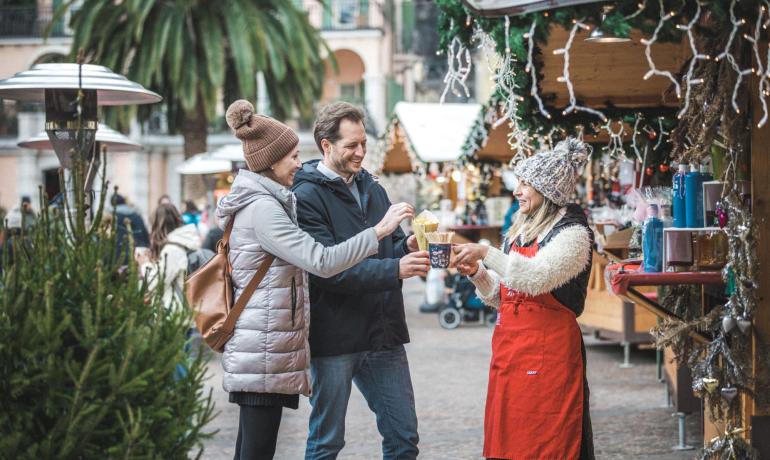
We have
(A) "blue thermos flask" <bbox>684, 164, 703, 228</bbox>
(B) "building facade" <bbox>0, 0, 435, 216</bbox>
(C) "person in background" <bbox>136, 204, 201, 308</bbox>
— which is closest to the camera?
(A) "blue thermos flask" <bbox>684, 164, 703, 228</bbox>

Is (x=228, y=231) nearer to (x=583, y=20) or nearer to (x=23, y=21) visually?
(x=583, y=20)

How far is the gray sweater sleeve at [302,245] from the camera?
4.39 m

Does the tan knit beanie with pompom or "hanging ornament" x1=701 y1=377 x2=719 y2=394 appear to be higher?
the tan knit beanie with pompom

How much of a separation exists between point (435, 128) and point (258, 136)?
489 inches

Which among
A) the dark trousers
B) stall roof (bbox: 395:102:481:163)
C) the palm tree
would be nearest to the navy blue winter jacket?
the dark trousers

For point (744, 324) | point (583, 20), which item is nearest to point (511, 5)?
point (583, 20)

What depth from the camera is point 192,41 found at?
19.8 m

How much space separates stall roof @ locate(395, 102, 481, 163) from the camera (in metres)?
16.0

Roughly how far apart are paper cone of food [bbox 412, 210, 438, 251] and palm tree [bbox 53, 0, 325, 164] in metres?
14.7

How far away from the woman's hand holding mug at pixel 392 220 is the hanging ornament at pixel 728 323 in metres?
1.45

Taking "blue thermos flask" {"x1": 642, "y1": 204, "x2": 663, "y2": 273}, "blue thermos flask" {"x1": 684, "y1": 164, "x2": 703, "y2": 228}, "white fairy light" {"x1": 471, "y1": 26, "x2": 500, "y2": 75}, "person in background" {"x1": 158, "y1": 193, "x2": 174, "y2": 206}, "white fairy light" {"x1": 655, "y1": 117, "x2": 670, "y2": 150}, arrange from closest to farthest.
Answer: "white fairy light" {"x1": 471, "y1": 26, "x2": 500, "y2": 75} → "blue thermos flask" {"x1": 684, "y1": 164, "x2": 703, "y2": 228} → "blue thermos flask" {"x1": 642, "y1": 204, "x2": 663, "y2": 273} → "white fairy light" {"x1": 655, "y1": 117, "x2": 670, "y2": 150} → "person in background" {"x1": 158, "y1": 193, "x2": 174, "y2": 206}

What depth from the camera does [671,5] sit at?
152 inches

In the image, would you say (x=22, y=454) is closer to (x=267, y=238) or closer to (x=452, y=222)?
(x=267, y=238)

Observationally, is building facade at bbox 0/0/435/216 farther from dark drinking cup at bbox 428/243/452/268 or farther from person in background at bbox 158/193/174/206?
dark drinking cup at bbox 428/243/452/268
